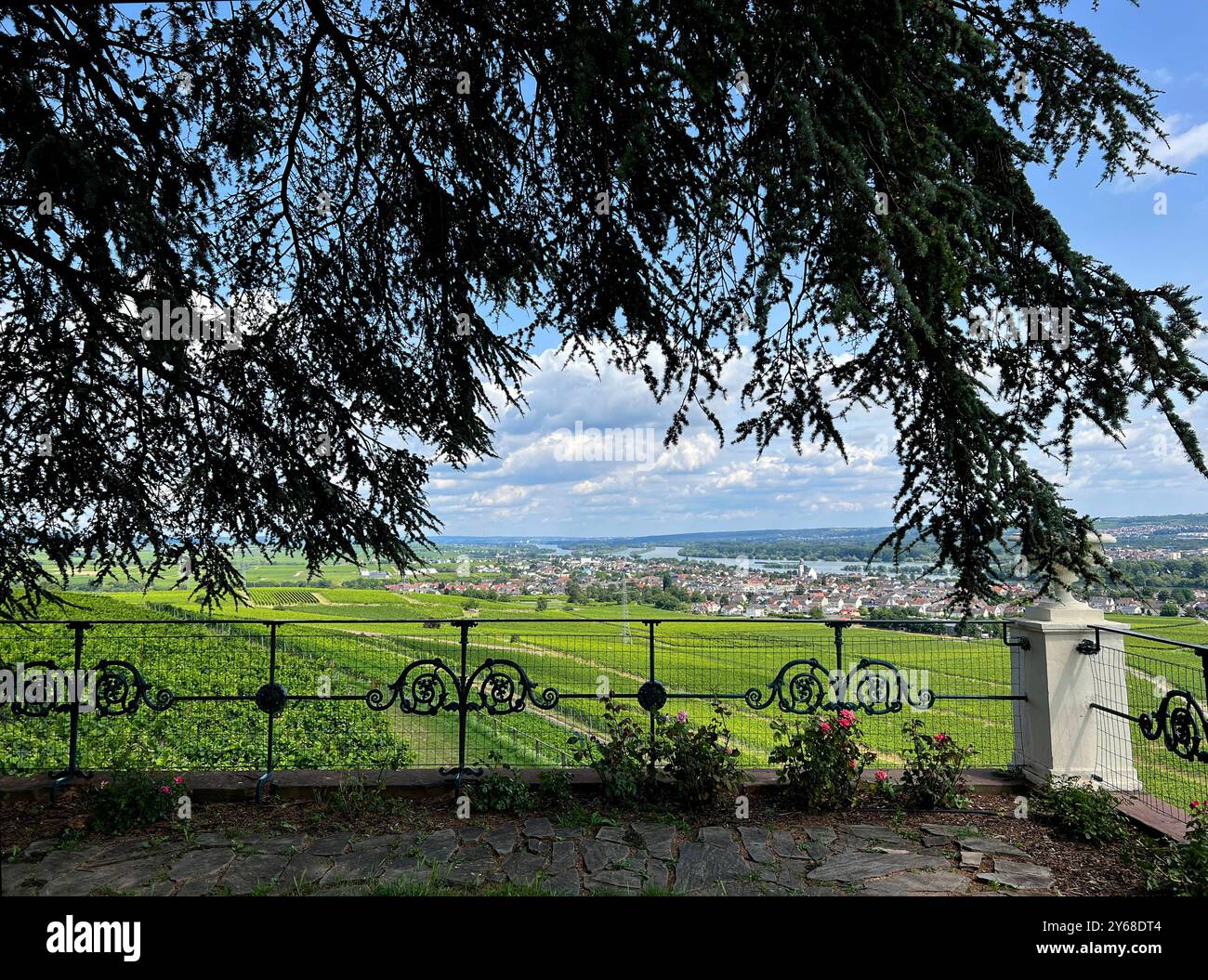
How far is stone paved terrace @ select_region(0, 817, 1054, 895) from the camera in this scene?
381cm

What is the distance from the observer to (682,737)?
5219 millimetres

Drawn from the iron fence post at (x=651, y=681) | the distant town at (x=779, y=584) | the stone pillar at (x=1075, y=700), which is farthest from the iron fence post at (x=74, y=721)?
the stone pillar at (x=1075, y=700)

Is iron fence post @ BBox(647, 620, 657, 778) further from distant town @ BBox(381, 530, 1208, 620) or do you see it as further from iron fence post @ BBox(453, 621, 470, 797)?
iron fence post @ BBox(453, 621, 470, 797)

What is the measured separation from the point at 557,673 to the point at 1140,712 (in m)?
4.83

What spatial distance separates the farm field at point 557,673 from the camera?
560cm

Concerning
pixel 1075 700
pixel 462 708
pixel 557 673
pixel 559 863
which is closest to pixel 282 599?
pixel 557 673

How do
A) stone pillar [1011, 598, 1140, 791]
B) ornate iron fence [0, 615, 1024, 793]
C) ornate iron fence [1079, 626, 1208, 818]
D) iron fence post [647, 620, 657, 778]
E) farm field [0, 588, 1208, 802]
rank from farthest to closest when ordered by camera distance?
1. farm field [0, 588, 1208, 802]
2. ornate iron fence [0, 615, 1024, 793]
3. iron fence post [647, 620, 657, 778]
4. stone pillar [1011, 598, 1140, 791]
5. ornate iron fence [1079, 626, 1208, 818]

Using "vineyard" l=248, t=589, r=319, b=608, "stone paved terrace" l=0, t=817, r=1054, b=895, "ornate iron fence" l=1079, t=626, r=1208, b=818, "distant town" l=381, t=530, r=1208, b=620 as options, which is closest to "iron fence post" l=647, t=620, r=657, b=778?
"stone paved terrace" l=0, t=817, r=1054, b=895

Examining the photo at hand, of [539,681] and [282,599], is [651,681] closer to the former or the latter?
[539,681]

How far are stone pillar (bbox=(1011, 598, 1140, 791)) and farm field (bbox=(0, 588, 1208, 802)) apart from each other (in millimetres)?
144

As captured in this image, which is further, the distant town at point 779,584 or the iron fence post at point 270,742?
the iron fence post at point 270,742

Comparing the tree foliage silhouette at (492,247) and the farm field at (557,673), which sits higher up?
the tree foliage silhouette at (492,247)

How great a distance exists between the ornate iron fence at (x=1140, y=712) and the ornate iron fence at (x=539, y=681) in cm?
58

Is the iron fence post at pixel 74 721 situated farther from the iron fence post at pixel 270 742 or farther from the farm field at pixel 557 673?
the iron fence post at pixel 270 742
